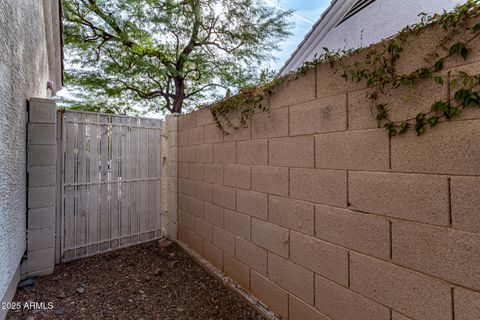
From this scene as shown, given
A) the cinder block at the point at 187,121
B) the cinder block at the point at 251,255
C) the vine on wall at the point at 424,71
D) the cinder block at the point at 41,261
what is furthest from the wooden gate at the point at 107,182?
the vine on wall at the point at 424,71

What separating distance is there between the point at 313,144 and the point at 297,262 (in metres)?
1.00

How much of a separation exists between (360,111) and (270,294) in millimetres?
1821

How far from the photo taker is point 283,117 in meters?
2.20

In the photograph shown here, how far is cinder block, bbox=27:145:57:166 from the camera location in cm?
297

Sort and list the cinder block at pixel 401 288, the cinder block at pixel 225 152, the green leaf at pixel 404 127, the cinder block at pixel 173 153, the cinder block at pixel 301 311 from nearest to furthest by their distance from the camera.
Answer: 1. the cinder block at pixel 401 288
2. the green leaf at pixel 404 127
3. the cinder block at pixel 301 311
4. the cinder block at pixel 225 152
5. the cinder block at pixel 173 153

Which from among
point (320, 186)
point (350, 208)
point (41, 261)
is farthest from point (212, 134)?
point (41, 261)

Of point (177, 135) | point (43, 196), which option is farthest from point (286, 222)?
point (43, 196)

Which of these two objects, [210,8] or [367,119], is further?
[210,8]

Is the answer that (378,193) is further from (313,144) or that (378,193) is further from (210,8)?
(210,8)

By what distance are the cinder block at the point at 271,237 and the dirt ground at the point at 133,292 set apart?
688 mm

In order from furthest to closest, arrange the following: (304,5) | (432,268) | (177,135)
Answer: (304,5)
(177,135)
(432,268)

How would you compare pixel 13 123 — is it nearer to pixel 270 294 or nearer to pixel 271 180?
pixel 271 180

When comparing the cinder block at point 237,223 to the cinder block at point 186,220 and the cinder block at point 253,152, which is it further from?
the cinder block at point 186,220

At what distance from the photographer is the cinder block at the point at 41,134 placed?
297 centimetres
